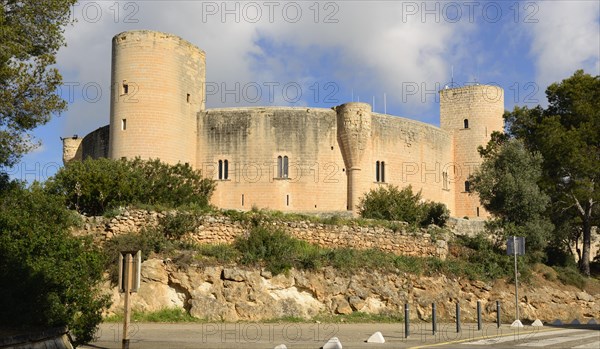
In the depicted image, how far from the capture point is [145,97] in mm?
42938

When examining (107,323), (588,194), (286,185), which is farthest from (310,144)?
(107,323)

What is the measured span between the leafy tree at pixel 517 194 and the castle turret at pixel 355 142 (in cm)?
1320

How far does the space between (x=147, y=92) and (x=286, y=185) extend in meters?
10.6

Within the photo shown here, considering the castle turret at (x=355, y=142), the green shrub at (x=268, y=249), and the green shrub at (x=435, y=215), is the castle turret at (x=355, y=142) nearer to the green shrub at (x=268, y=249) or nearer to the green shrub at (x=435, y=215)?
the green shrub at (x=435, y=215)

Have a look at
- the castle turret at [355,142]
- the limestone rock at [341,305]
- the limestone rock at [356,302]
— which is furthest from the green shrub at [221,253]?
the castle turret at [355,142]

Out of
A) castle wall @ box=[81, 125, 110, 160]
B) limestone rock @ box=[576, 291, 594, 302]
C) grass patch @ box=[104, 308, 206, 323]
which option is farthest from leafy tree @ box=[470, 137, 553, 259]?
castle wall @ box=[81, 125, 110, 160]

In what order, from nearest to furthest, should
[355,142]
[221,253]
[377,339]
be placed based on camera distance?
[377,339] < [221,253] < [355,142]

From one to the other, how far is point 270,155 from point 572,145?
19.3 metres

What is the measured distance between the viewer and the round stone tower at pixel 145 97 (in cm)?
4288

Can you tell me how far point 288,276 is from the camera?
75.6ft

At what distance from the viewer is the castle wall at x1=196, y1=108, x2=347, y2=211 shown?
46.4 meters

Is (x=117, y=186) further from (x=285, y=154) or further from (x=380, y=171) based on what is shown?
(x=380, y=171)

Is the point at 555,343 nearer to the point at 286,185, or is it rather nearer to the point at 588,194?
the point at 588,194

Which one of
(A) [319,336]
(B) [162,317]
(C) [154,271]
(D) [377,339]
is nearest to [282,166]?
(C) [154,271]
